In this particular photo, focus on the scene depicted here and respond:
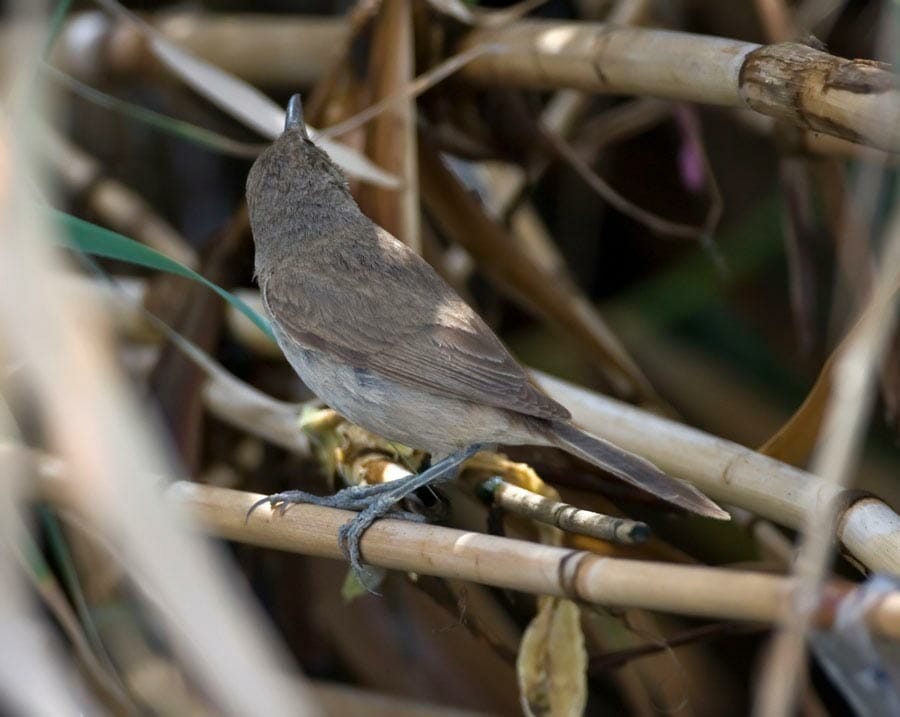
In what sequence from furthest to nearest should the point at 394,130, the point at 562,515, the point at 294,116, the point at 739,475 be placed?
the point at 394,130 → the point at 294,116 → the point at 739,475 → the point at 562,515

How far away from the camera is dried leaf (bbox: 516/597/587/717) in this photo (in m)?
1.78

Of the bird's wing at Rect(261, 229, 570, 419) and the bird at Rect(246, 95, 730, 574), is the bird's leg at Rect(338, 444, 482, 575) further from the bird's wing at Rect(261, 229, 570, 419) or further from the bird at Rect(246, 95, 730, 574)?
Answer: the bird's wing at Rect(261, 229, 570, 419)

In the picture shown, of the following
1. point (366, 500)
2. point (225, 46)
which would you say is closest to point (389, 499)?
point (366, 500)

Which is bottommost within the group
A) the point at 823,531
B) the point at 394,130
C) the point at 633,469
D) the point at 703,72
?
the point at 823,531

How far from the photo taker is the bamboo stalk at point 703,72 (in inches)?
63.9

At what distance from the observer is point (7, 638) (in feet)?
3.53

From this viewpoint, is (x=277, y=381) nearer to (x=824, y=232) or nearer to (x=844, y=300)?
(x=844, y=300)

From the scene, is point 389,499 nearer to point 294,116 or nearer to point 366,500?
point 366,500

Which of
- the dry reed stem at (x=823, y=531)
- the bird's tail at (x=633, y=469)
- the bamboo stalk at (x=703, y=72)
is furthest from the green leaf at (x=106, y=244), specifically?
the dry reed stem at (x=823, y=531)

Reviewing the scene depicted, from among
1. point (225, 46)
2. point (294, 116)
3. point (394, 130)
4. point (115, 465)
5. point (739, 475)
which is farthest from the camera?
point (225, 46)

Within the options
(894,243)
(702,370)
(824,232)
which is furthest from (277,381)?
(894,243)

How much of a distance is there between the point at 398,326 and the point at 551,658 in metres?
0.59

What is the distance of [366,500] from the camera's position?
1908mm

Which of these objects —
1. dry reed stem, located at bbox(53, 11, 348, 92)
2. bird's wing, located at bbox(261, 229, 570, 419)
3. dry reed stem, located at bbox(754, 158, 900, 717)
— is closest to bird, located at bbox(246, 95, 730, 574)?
bird's wing, located at bbox(261, 229, 570, 419)
